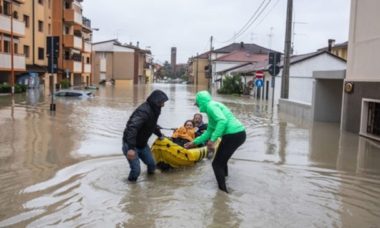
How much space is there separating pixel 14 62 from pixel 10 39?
212 centimetres

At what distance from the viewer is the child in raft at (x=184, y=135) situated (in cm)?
1016

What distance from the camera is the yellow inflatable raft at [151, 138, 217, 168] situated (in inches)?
342

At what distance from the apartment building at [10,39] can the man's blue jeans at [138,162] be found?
2927cm

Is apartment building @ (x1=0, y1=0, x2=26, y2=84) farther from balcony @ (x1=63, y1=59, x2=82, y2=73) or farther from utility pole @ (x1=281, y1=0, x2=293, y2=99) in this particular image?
utility pole @ (x1=281, y1=0, x2=293, y2=99)

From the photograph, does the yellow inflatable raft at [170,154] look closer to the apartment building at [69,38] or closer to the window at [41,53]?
the window at [41,53]

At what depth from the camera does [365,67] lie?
14.8m

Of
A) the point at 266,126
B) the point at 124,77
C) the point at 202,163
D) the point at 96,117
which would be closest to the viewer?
the point at 202,163

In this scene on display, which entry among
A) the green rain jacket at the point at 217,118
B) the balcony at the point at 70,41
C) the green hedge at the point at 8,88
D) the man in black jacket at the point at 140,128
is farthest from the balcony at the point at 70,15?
the green rain jacket at the point at 217,118

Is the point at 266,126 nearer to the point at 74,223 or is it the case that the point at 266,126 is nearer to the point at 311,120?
the point at 311,120

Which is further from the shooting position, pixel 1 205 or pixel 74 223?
pixel 1 205

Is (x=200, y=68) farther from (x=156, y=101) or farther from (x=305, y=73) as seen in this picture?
(x=156, y=101)

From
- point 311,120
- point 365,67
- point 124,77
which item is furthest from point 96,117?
point 124,77

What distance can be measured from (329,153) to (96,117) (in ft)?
34.9

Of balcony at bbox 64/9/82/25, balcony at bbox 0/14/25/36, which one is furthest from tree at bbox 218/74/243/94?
balcony at bbox 0/14/25/36
